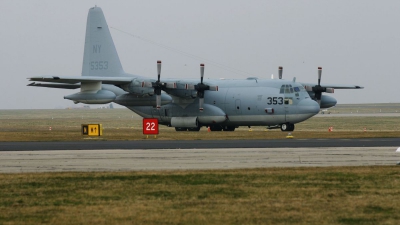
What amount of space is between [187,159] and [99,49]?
37.1 metres

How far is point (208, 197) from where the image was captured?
1509 centimetres

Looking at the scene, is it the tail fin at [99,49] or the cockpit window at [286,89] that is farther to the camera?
the tail fin at [99,49]

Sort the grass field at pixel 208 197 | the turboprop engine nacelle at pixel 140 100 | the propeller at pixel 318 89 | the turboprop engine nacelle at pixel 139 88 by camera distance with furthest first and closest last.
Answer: the propeller at pixel 318 89, the turboprop engine nacelle at pixel 140 100, the turboprop engine nacelle at pixel 139 88, the grass field at pixel 208 197

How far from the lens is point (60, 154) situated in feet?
90.2

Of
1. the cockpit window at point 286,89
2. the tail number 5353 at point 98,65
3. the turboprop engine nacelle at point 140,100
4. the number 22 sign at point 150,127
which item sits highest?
the tail number 5353 at point 98,65

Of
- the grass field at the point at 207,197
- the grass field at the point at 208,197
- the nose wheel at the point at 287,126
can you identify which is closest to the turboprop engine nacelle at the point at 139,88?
the nose wheel at the point at 287,126

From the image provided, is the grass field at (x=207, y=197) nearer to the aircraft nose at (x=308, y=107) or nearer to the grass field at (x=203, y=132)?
the grass field at (x=203, y=132)

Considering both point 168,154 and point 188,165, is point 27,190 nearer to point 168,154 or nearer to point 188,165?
point 188,165

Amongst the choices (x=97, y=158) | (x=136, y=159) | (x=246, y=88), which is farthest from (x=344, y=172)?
(x=246, y=88)

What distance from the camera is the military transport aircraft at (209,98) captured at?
50.8 metres

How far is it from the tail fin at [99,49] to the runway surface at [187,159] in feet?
101

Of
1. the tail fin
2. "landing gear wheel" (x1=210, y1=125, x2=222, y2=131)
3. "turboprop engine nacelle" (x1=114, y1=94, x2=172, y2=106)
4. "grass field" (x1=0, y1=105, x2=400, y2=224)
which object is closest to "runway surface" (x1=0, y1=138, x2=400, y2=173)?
"grass field" (x1=0, y1=105, x2=400, y2=224)

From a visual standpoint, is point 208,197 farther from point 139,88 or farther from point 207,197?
point 139,88

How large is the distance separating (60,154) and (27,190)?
11.2m
